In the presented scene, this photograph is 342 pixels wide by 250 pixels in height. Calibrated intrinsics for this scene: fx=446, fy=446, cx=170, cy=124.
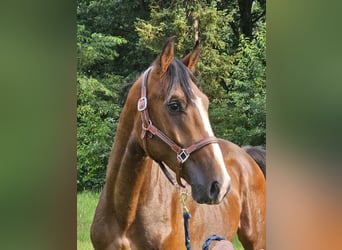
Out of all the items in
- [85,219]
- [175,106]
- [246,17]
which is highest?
[246,17]

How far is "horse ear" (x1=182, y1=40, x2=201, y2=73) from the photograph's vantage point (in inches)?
53.7

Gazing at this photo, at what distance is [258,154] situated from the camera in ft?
4.98

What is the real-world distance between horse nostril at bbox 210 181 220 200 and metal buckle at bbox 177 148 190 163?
0.34 ft

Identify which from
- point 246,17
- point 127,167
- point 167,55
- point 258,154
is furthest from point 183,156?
point 246,17

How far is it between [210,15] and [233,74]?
0.68ft

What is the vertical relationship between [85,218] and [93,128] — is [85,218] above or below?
below

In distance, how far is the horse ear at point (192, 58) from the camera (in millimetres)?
1364

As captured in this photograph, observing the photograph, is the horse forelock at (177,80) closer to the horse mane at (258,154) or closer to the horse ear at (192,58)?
the horse ear at (192,58)

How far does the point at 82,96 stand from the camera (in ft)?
4.94

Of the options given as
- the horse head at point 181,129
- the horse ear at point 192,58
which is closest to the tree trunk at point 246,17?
the horse ear at point 192,58

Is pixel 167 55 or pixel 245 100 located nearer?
pixel 167 55

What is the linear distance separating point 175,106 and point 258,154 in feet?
1.42
